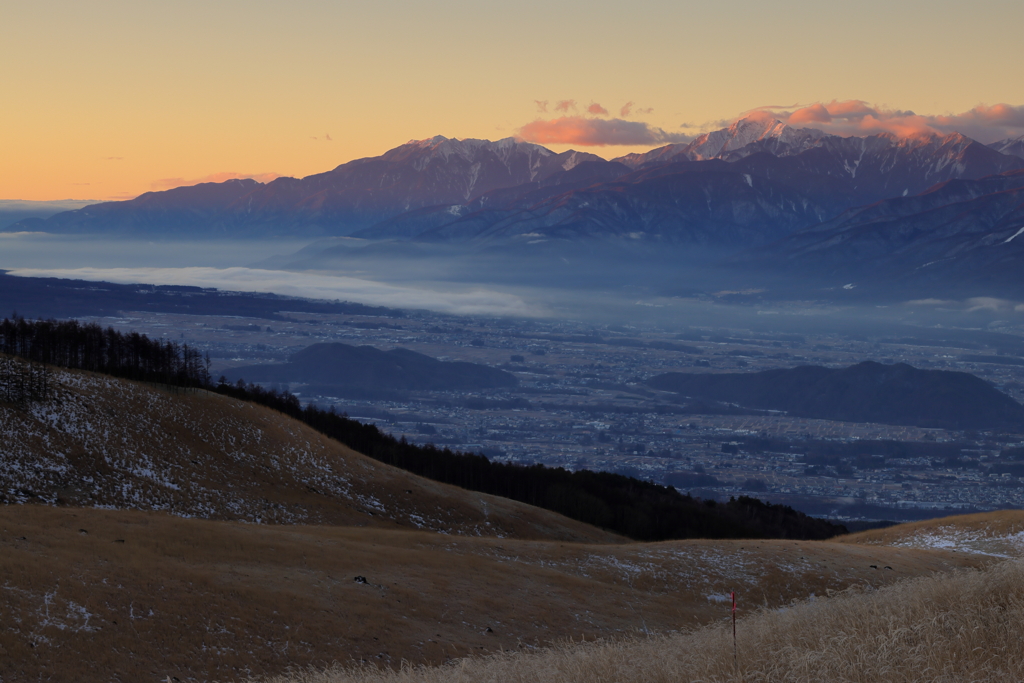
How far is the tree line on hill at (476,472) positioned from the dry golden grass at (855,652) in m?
73.1

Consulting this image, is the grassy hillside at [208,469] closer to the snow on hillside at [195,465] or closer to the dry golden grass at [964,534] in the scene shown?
the snow on hillside at [195,465]

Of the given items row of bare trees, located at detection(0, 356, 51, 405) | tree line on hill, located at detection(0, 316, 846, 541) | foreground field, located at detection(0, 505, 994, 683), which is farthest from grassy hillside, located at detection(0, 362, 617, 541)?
tree line on hill, located at detection(0, 316, 846, 541)

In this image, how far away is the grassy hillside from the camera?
50875mm

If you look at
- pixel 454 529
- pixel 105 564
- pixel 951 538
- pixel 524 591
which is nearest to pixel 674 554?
pixel 524 591

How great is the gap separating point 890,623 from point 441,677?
8402mm

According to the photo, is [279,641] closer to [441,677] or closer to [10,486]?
[441,677]

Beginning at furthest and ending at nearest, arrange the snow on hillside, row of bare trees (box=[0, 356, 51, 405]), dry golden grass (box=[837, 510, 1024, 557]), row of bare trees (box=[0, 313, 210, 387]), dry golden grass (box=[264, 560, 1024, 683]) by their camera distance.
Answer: row of bare trees (box=[0, 313, 210, 387]), row of bare trees (box=[0, 356, 51, 405]), dry golden grass (box=[837, 510, 1024, 557]), the snow on hillside, dry golden grass (box=[264, 560, 1024, 683])

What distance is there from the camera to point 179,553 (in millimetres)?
32781

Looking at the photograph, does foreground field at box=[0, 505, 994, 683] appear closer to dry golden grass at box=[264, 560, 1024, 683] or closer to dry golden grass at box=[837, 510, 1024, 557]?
dry golden grass at box=[837, 510, 1024, 557]

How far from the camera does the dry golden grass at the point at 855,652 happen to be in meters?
11.6

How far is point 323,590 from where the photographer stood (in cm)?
3130

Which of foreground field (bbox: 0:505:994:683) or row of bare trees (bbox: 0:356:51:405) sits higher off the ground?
row of bare trees (bbox: 0:356:51:405)

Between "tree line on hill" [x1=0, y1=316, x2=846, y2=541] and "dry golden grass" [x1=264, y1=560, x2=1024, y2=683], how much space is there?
240 ft

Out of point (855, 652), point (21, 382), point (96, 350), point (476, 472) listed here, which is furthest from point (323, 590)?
point (476, 472)
